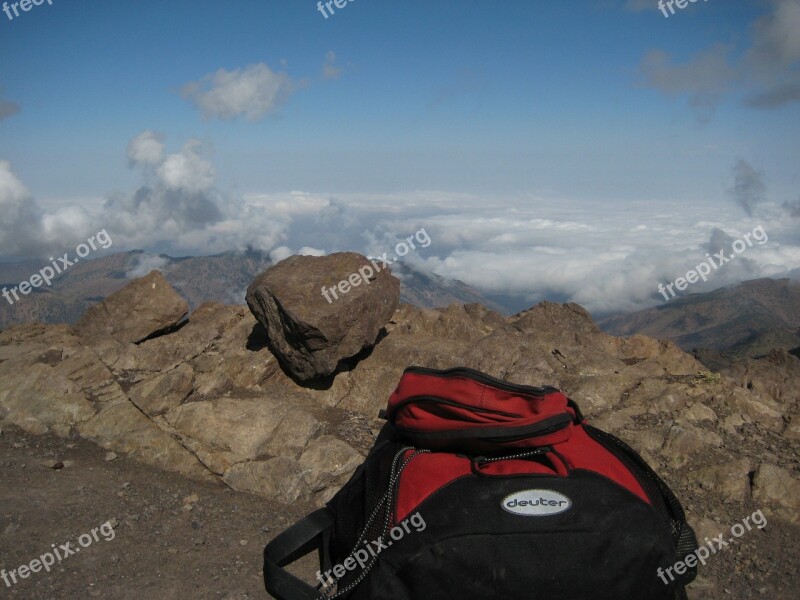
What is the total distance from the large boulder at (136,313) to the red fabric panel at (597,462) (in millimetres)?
11724

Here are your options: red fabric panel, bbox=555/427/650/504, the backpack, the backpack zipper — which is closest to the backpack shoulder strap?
the backpack

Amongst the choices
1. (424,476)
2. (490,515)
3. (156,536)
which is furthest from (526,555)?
(156,536)

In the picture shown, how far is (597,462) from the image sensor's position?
4934 mm

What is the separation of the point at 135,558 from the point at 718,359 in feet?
71.3

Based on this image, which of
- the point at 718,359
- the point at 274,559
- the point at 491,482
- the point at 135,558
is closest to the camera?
the point at 491,482

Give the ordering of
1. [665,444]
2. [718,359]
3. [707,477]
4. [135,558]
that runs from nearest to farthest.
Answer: [135,558] < [707,477] < [665,444] < [718,359]

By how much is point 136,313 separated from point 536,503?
1267 cm

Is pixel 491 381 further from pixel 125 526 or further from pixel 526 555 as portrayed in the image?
pixel 125 526

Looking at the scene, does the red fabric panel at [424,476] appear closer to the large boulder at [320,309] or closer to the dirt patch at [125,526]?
the dirt patch at [125,526]

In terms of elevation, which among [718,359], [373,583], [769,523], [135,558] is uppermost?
[373,583]

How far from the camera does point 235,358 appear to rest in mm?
11578

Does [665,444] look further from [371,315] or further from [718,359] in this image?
[718,359]

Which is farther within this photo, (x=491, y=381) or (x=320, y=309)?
(x=320, y=309)

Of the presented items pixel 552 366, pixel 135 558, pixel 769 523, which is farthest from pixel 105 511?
pixel 769 523
